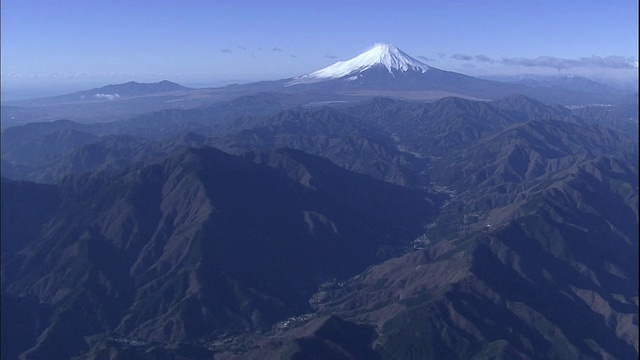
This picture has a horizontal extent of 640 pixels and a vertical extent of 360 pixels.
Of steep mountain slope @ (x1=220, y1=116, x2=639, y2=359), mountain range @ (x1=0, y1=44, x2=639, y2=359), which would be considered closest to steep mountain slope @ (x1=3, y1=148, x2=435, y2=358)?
mountain range @ (x1=0, y1=44, x2=639, y2=359)

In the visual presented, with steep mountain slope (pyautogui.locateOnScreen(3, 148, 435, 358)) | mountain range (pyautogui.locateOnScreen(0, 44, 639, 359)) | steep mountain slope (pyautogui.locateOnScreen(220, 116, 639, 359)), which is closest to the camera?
steep mountain slope (pyautogui.locateOnScreen(220, 116, 639, 359))

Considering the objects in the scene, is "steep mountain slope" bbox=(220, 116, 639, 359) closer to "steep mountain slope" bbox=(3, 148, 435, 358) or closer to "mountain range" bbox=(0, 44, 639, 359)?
"mountain range" bbox=(0, 44, 639, 359)

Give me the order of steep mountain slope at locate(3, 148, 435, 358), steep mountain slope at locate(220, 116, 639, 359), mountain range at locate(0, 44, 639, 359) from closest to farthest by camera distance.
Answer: steep mountain slope at locate(220, 116, 639, 359), mountain range at locate(0, 44, 639, 359), steep mountain slope at locate(3, 148, 435, 358)

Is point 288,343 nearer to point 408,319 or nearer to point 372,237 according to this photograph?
point 408,319

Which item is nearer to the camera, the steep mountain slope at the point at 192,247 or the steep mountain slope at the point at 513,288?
the steep mountain slope at the point at 513,288

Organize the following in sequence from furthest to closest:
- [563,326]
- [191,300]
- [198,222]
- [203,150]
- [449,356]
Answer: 1. [203,150]
2. [198,222]
3. [191,300]
4. [563,326]
5. [449,356]

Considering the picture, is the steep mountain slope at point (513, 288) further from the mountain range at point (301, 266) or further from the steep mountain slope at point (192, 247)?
the steep mountain slope at point (192, 247)

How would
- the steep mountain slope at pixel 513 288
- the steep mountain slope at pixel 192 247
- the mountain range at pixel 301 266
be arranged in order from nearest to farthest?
the steep mountain slope at pixel 513 288
the mountain range at pixel 301 266
the steep mountain slope at pixel 192 247

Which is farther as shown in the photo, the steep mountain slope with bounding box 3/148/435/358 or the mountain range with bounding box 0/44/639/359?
the steep mountain slope with bounding box 3/148/435/358

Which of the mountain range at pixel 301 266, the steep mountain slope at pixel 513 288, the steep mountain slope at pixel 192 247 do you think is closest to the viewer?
the steep mountain slope at pixel 513 288

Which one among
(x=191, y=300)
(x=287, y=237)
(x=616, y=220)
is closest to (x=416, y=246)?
(x=287, y=237)

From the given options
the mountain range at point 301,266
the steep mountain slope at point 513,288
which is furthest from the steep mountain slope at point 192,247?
the steep mountain slope at point 513,288
